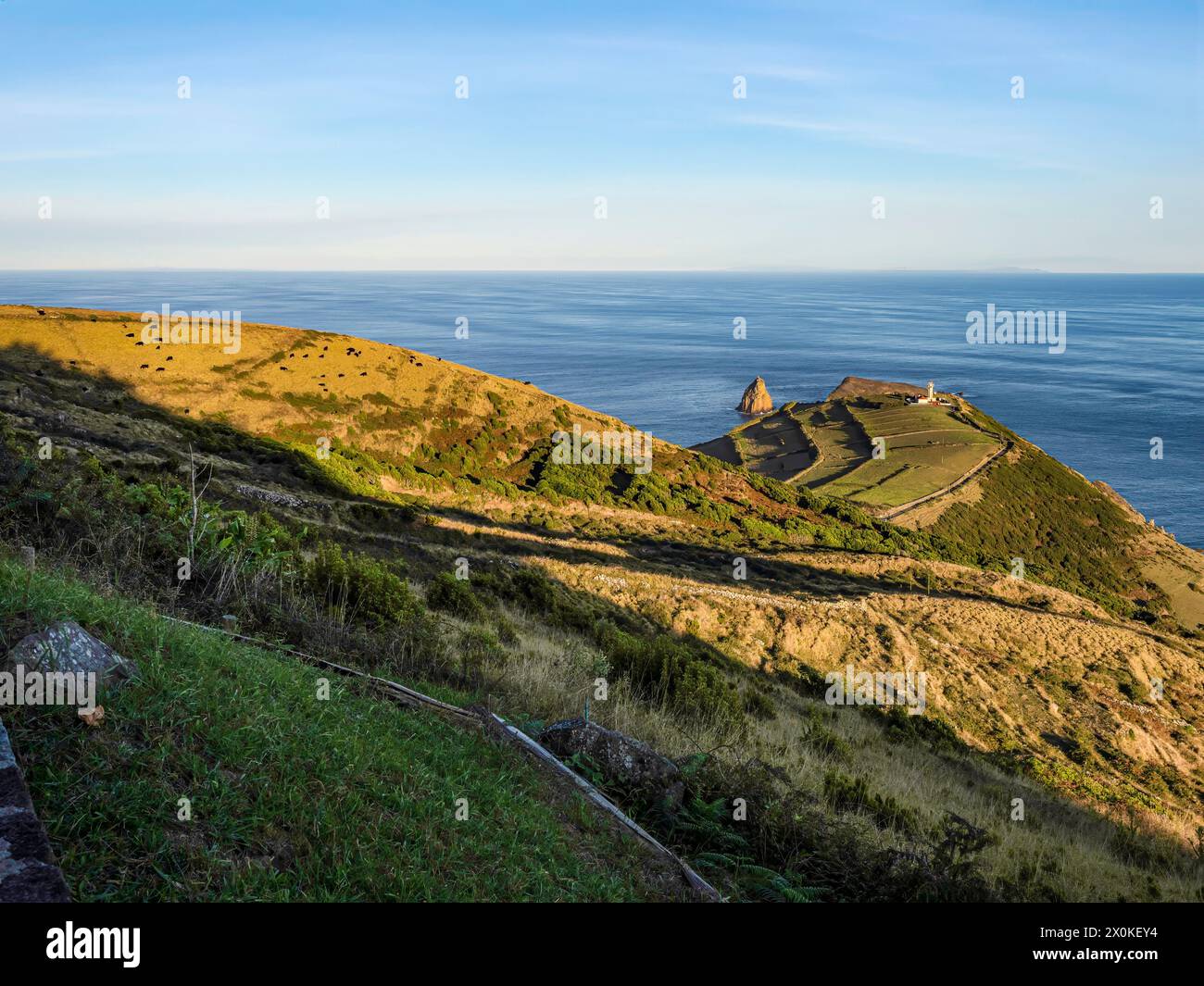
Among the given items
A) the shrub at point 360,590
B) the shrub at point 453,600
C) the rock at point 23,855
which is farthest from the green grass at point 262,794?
the shrub at point 453,600

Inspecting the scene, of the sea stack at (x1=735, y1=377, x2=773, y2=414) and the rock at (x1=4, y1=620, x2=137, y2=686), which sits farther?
the sea stack at (x1=735, y1=377, x2=773, y2=414)

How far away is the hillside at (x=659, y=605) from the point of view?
7.27m

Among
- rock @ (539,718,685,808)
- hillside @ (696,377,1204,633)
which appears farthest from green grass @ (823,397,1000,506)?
rock @ (539,718,685,808)

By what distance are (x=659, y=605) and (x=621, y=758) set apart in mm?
16439

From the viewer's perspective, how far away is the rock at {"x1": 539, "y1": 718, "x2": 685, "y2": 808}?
6.01 m

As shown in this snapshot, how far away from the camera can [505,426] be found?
52.7 meters

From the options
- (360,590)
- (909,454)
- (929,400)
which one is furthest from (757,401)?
(360,590)

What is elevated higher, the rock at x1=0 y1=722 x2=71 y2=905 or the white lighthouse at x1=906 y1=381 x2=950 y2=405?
the white lighthouse at x1=906 y1=381 x2=950 y2=405

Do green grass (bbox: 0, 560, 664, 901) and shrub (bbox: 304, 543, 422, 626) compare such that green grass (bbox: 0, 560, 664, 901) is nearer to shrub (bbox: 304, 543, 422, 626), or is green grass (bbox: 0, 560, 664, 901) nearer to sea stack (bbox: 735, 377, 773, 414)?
shrub (bbox: 304, 543, 422, 626)

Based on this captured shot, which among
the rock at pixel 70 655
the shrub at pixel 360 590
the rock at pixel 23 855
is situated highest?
the rock at pixel 70 655

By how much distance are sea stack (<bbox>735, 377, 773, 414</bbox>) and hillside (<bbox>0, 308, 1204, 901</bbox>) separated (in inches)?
2372

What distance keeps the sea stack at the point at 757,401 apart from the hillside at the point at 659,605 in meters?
60.2

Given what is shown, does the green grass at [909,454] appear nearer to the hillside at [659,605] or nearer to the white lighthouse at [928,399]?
the white lighthouse at [928,399]

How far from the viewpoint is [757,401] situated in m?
121
